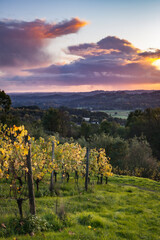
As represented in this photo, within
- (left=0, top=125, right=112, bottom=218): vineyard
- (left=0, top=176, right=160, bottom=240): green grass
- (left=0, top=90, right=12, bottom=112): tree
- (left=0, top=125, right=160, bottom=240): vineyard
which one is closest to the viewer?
(left=0, top=125, right=160, bottom=240): vineyard

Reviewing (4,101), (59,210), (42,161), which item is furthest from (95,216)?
(4,101)

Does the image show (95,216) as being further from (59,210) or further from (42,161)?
(42,161)

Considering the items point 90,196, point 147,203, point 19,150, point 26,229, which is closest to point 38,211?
point 26,229

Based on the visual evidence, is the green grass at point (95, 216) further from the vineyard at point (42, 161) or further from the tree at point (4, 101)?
the tree at point (4, 101)

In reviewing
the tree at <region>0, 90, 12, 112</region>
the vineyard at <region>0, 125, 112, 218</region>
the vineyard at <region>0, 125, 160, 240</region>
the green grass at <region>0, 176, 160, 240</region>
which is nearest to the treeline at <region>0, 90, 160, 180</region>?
the tree at <region>0, 90, 12, 112</region>

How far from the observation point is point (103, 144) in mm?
34125

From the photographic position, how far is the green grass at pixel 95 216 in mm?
6387

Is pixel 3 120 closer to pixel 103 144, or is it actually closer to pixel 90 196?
pixel 103 144

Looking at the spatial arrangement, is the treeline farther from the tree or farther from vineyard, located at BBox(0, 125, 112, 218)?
vineyard, located at BBox(0, 125, 112, 218)

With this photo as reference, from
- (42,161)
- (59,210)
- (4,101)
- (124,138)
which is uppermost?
(4,101)

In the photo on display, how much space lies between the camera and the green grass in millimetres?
6387

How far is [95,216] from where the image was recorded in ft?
26.4

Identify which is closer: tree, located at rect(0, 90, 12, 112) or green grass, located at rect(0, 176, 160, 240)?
green grass, located at rect(0, 176, 160, 240)

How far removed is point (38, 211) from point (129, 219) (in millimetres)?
4440
